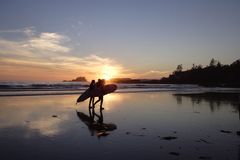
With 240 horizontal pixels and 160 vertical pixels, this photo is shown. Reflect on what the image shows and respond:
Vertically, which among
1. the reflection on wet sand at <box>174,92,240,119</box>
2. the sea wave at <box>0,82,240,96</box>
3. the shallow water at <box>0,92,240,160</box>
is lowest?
the shallow water at <box>0,92,240,160</box>

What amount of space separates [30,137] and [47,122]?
10.7 feet

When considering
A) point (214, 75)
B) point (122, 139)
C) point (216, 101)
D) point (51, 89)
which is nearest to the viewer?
point (122, 139)

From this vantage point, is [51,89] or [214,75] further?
[214,75]

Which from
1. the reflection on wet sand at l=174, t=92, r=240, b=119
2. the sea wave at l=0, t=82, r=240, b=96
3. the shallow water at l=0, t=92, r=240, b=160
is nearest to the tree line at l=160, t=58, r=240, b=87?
the sea wave at l=0, t=82, r=240, b=96

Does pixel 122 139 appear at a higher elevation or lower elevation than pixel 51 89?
lower

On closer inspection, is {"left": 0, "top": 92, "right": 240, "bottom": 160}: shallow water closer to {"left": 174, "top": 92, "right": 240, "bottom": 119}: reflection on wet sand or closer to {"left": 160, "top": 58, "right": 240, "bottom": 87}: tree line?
{"left": 174, "top": 92, "right": 240, "bottom": 119}: reflection on wet sand

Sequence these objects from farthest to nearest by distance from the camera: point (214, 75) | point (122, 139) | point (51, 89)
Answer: point (214, 75), point (51, 89), point (122, 139)

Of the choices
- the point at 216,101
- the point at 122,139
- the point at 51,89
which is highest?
the point at 51,89

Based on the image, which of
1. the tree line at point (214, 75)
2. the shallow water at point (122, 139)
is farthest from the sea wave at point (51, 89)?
the tree line at point (214, 75)

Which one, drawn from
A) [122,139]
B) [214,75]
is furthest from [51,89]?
[214,75]

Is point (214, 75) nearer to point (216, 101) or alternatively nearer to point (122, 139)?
point (216, 101)

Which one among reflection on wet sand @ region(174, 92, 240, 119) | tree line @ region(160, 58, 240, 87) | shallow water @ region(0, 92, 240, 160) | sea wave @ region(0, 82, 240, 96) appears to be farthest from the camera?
tree line @ region(160, 58, 240, 87)

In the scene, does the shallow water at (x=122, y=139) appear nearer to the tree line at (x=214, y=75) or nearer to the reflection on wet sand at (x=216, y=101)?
the reflection on wet sand at (x=216, y=101)

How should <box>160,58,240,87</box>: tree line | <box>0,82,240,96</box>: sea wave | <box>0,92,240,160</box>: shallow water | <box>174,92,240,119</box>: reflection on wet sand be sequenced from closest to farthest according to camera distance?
<box>0,92,240,160</box>: shallow water → <box>174,92,240,119</box>: reflection on wet sand → <box>0,82,240,96</box>: sea wave → <box>160,58,240,87</box>: tree line
